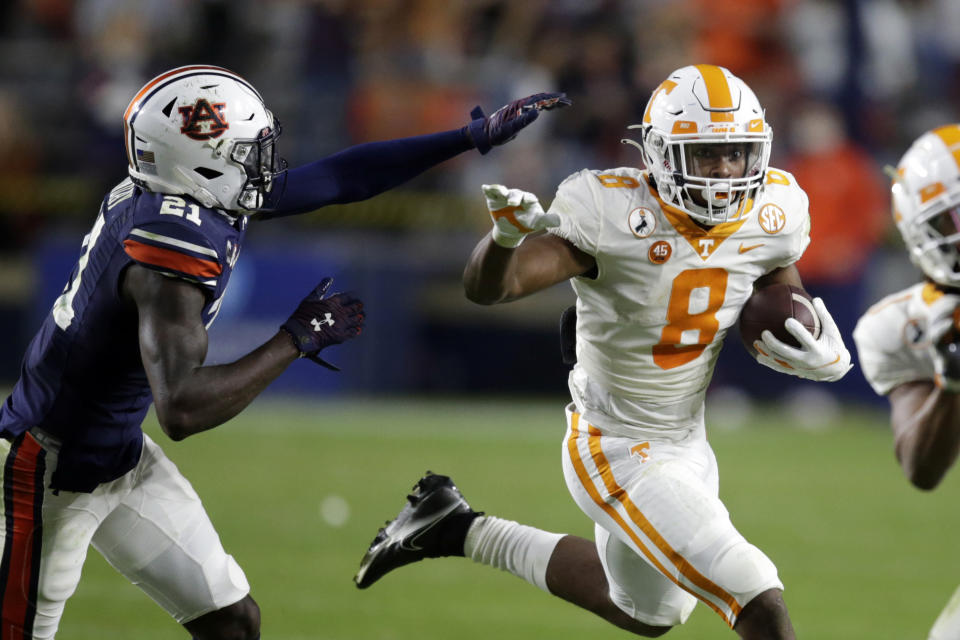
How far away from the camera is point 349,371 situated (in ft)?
36.4

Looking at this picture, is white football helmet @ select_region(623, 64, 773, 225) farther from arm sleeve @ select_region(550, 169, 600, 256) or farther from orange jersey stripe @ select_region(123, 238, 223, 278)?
orange jersey stripe @ select_region(123, 238, 223, 278)

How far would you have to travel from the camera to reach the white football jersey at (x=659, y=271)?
3893mm

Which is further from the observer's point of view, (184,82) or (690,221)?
(690,221)

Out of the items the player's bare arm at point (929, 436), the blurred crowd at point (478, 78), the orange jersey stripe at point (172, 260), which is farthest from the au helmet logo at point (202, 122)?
the blurred crowd at point (478, 78)

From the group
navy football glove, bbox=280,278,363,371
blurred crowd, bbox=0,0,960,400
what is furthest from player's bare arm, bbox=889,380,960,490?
blurred crowd, bbox=0,0,960,400

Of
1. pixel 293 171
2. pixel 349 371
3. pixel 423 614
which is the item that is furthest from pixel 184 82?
pixel 349 371

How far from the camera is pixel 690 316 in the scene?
13.1ft

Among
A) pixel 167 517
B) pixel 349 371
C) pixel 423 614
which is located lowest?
pixel 349 371

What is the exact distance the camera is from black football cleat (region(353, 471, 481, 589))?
459 cm

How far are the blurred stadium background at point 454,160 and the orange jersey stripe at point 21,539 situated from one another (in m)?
5.51

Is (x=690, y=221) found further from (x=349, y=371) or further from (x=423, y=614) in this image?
(x=349, y=371)

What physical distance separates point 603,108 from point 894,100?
8.86 feet

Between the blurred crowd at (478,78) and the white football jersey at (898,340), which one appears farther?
the blurred crowd at (478,78)

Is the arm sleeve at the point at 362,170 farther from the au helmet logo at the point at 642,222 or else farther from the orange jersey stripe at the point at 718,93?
the orange jersey stripe at the point at 718,93
